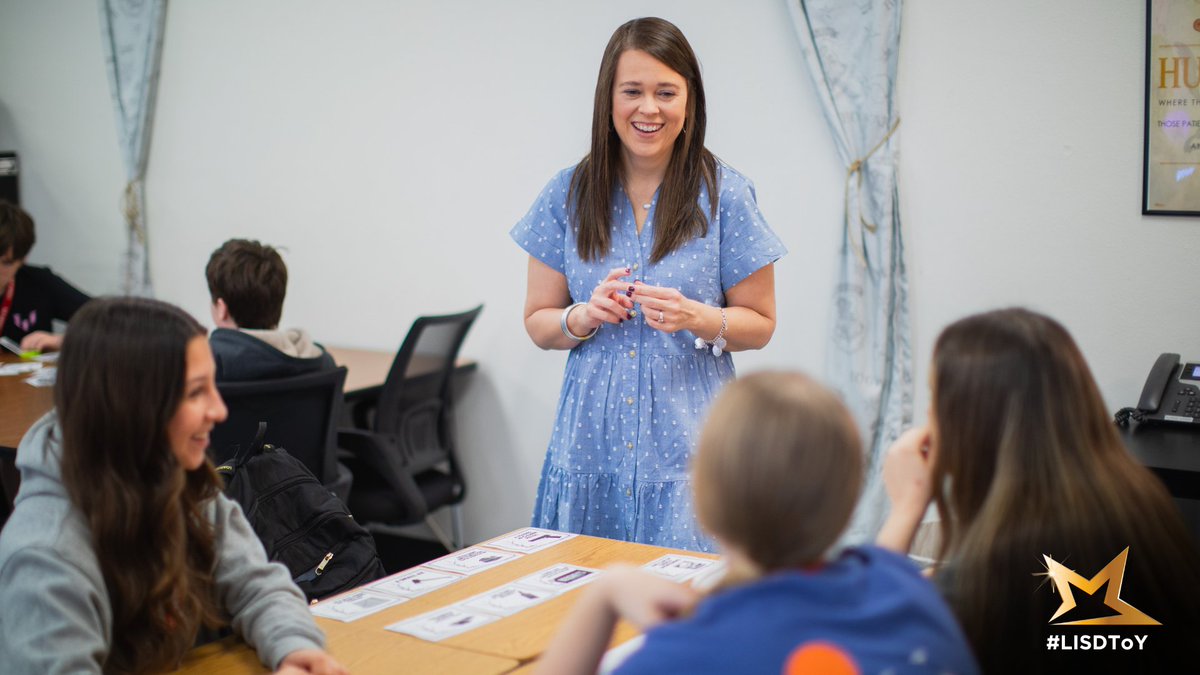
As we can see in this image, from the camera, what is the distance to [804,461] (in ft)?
3.20

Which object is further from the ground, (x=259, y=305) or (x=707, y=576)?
(x=259, y=305)

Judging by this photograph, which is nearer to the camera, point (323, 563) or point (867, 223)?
point (323, 563)

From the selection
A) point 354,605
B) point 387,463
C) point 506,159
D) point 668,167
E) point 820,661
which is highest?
point 506,159

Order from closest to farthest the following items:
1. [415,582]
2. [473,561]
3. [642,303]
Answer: [415,582]
[473,561]
[642,303]

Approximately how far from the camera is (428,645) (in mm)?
1606

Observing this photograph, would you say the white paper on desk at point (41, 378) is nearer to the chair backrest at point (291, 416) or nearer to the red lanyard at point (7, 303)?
the red lanyard at point (7, 303)

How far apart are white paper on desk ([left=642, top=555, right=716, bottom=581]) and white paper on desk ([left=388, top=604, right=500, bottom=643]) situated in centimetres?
31

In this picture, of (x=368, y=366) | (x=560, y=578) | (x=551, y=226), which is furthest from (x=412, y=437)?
(x=560, y=578)

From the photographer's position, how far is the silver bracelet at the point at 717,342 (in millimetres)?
2322

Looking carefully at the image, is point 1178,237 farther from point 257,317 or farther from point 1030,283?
point 257,317

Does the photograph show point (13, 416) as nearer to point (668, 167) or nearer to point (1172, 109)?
point (668, 167)

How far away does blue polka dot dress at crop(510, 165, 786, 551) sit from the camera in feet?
7.71

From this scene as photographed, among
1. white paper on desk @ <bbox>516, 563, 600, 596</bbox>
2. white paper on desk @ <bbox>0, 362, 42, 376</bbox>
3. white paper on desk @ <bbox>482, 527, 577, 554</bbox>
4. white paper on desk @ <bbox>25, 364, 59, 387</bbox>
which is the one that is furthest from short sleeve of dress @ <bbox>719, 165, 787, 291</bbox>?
white paper on desk @ <bbox>0, 362, 42, 376</bbox>

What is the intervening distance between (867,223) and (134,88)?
3.37 m
